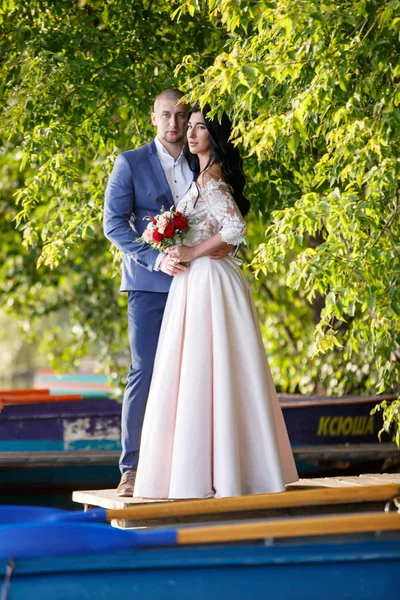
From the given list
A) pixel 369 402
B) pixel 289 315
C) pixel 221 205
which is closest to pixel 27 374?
pixel 289 315

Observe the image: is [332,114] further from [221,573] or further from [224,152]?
[221,573]

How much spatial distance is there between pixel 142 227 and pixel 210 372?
80 cm

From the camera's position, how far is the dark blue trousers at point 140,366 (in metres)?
4.68

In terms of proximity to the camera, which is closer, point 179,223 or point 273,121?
point 273,121

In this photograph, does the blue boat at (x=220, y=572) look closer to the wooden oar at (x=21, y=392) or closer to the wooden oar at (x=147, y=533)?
the wooden oar at (x=147, y=533)

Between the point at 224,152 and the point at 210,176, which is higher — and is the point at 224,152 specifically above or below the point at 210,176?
above

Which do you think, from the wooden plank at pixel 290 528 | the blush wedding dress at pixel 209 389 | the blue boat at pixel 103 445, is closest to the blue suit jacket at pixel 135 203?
the blush wedding dress at pixel 209 389

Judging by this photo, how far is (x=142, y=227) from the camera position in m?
4.80

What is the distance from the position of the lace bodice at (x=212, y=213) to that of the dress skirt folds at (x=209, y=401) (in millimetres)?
130

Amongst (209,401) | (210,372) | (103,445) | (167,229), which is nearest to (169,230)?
(167,229)

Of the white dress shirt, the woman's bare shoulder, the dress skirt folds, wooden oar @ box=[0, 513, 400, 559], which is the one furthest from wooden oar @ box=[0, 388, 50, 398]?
wooden oar @ box=[0, 513, 400, 559]

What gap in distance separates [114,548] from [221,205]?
1.60 metres

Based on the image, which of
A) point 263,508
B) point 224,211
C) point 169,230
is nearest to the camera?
point 263,508

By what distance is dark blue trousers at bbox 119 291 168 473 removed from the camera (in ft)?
15.4
